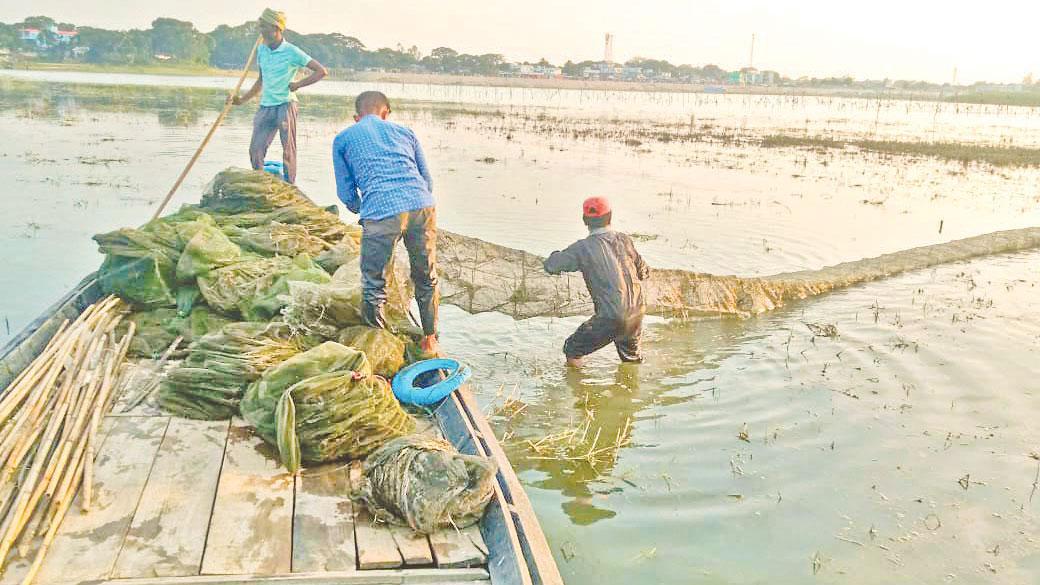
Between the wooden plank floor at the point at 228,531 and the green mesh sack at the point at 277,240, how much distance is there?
250 cm

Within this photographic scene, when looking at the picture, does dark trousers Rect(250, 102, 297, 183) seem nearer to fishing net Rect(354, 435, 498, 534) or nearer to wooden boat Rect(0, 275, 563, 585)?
wooden boat Rect(0, 275, 563, 585)

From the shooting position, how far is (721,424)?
17.1 feet

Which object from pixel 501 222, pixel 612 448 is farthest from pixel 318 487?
pixel 501 222

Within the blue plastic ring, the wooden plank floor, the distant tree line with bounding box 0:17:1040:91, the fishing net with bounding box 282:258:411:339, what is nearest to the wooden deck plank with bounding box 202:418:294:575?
the wooden plank floor

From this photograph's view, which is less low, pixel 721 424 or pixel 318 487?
pixel 318 487

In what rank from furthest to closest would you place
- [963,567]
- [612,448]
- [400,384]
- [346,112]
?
[346,112], [612,448], [400,384], [963,567]

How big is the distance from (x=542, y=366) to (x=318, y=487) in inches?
129

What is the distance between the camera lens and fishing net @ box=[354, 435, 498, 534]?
2.79 meters

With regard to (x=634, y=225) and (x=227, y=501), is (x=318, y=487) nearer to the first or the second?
(x=227, y=501)

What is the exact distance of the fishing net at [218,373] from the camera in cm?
361

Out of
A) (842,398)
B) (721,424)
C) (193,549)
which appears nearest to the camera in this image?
(193,549)

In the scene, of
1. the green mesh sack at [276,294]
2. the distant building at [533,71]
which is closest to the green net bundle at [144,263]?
the green mesh sack at [276,294]

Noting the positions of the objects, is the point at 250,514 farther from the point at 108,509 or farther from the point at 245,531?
the point at 108,509

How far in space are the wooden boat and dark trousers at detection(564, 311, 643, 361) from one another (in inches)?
97.1
